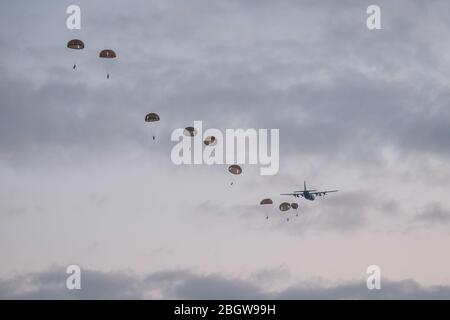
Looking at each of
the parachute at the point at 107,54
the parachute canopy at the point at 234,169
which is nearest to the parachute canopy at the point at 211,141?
the parachute canopy at the point at 234,169

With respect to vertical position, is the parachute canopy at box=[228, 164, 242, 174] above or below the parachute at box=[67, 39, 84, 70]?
below

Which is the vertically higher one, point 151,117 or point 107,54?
point 107,54

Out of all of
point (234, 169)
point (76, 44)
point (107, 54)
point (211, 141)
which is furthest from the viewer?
point (234, 169)

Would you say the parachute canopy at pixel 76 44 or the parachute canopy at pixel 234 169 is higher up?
the parachute canopy at pixel 76 44

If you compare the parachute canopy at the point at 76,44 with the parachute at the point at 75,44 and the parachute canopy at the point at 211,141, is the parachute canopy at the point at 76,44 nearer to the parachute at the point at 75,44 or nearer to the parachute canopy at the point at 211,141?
the parachute at the point at 75,44

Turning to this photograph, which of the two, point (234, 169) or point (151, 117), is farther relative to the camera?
point (234, 169)

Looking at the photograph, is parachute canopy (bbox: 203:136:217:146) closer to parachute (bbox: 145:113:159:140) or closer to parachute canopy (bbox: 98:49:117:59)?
parachute (bbox: 145:113:159:140)

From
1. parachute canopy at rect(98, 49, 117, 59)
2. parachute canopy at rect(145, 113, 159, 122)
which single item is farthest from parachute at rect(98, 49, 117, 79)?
parachute canopy at rect(145, 113, 159, 122)

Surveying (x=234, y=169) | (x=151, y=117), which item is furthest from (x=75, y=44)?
(x=234, y=169)

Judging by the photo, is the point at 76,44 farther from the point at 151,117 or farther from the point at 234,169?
the point at 234,169

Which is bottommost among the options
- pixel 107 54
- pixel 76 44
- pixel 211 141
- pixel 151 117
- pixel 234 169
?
pixel 234 169
